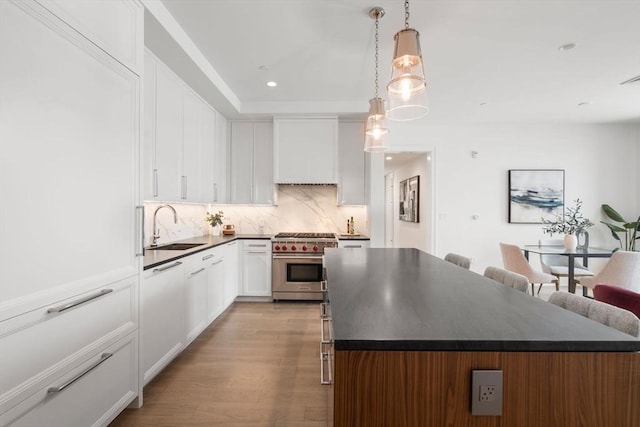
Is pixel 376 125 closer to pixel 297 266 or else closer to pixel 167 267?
pixel 167 267

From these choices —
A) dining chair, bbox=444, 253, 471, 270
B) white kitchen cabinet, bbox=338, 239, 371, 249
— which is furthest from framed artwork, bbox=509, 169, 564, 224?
dining chair, bbox=444, 253, 471, 270

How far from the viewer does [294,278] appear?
3.96 metres

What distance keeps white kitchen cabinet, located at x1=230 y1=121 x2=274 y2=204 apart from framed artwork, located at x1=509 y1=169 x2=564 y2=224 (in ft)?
13.0

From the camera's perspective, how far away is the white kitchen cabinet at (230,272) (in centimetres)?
358

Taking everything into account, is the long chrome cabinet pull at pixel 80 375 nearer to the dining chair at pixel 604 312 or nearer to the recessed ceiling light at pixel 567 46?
the dining chair at pixel 604 312

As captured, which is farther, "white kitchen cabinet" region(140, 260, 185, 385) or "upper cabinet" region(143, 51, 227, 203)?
"upper cabinet" region(143, 51, 227, 203)

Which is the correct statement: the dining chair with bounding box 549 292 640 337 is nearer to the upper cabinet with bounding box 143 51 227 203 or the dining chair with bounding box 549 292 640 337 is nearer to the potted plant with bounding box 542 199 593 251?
the upper cabinet with bounding box 143 51 227 203

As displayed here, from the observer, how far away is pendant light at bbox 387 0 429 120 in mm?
1564

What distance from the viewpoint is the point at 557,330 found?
2.90 ft

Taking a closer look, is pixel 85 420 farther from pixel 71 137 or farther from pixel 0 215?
pixel 71 137

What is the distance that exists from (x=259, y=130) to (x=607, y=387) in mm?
4232

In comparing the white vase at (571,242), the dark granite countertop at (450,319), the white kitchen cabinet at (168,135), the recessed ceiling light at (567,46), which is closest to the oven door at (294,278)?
the white kitchen cabinet at (168,135)

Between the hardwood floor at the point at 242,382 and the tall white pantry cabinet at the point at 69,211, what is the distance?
29 cm

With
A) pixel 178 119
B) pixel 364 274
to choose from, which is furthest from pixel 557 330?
pixel 178 119
